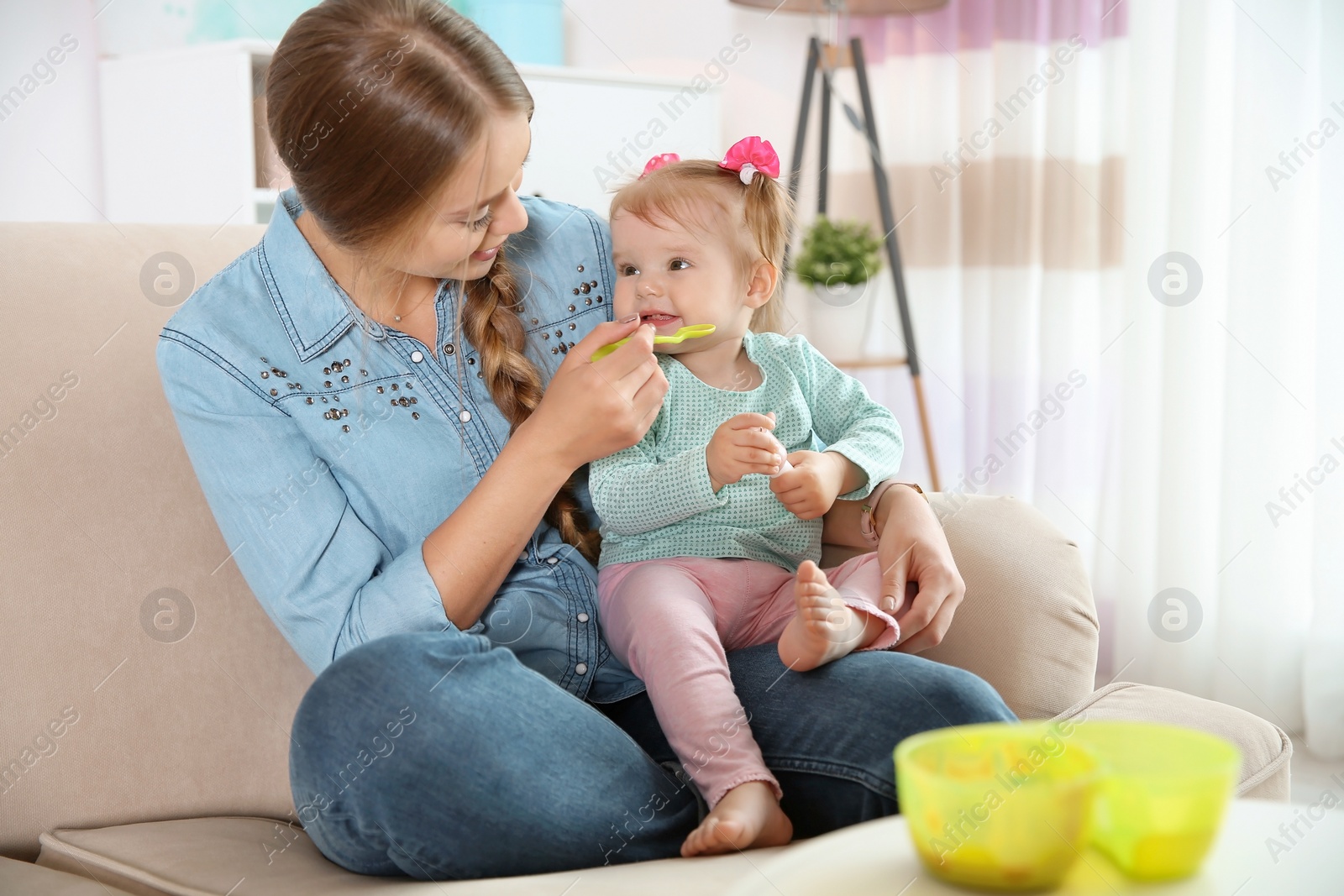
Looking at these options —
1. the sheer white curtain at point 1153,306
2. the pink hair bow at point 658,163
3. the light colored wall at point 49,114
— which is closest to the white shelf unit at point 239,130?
the light colored wall at point 49,114

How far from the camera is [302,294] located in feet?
3.64

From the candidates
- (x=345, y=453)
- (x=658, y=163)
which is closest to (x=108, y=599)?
(x=345, y=453)

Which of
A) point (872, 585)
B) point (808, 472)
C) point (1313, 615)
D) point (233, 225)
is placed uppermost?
point (233, 225)

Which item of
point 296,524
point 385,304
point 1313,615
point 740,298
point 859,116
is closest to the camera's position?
point 296,524

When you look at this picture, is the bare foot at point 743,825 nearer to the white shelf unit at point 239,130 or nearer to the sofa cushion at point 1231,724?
the sofa cushion at point 1231,724

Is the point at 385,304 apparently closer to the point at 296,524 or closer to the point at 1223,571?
the point at 296,524

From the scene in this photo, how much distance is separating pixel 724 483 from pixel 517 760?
1.16 ft

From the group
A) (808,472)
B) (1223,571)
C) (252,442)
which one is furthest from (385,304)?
(1223,571)

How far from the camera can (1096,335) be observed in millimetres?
2391

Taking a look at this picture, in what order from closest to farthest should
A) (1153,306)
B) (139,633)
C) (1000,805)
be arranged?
(1000,805)
(139,633)
(1153,306)

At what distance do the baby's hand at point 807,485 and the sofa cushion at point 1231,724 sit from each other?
0.31 metres

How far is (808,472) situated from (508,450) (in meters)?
0.28

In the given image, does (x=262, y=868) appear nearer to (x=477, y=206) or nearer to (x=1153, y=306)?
(x=477, y=206)

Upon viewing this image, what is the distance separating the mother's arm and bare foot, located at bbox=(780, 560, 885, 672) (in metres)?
0.06
